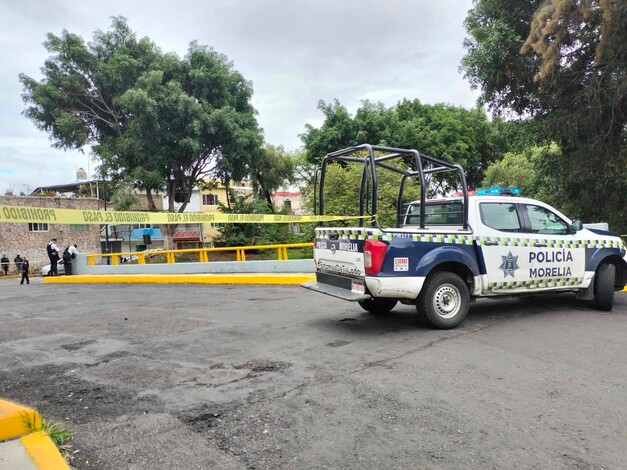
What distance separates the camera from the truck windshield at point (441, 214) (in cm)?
668

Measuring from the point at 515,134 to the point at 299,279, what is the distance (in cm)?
771

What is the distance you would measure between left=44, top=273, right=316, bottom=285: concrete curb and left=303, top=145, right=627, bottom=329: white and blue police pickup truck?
487cm

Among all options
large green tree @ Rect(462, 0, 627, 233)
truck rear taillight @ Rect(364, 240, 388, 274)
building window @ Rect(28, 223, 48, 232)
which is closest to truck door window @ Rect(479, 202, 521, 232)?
truck rear taillight @ Rect(364, 240, 388, 274)

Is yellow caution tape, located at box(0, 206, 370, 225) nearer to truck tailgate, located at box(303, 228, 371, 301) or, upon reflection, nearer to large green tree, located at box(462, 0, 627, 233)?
truck tailgate, located at box(303, 228, 371, 301)

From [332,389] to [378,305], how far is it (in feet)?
11.1

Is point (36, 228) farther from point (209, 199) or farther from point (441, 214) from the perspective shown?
point (441, 214)

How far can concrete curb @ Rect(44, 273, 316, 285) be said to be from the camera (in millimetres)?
12031

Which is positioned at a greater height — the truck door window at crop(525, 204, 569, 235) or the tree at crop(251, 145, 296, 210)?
the tree at crop(251, 145, 296, 210)

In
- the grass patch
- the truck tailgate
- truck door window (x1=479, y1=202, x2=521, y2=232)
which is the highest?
truck door window (x1=479, y1=202, x2=521, y2=232)

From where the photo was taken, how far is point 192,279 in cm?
1380

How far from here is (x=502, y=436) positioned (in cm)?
310

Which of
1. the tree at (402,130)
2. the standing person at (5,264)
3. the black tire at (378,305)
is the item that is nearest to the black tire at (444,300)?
the black tire at (378,305)

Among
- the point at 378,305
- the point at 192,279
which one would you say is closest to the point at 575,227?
the point at 378,305

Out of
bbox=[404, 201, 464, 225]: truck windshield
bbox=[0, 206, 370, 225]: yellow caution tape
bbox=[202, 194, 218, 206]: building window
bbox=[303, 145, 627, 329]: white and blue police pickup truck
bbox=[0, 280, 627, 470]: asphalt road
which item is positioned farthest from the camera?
bbox=[202, 194, 218, 206]: building window
